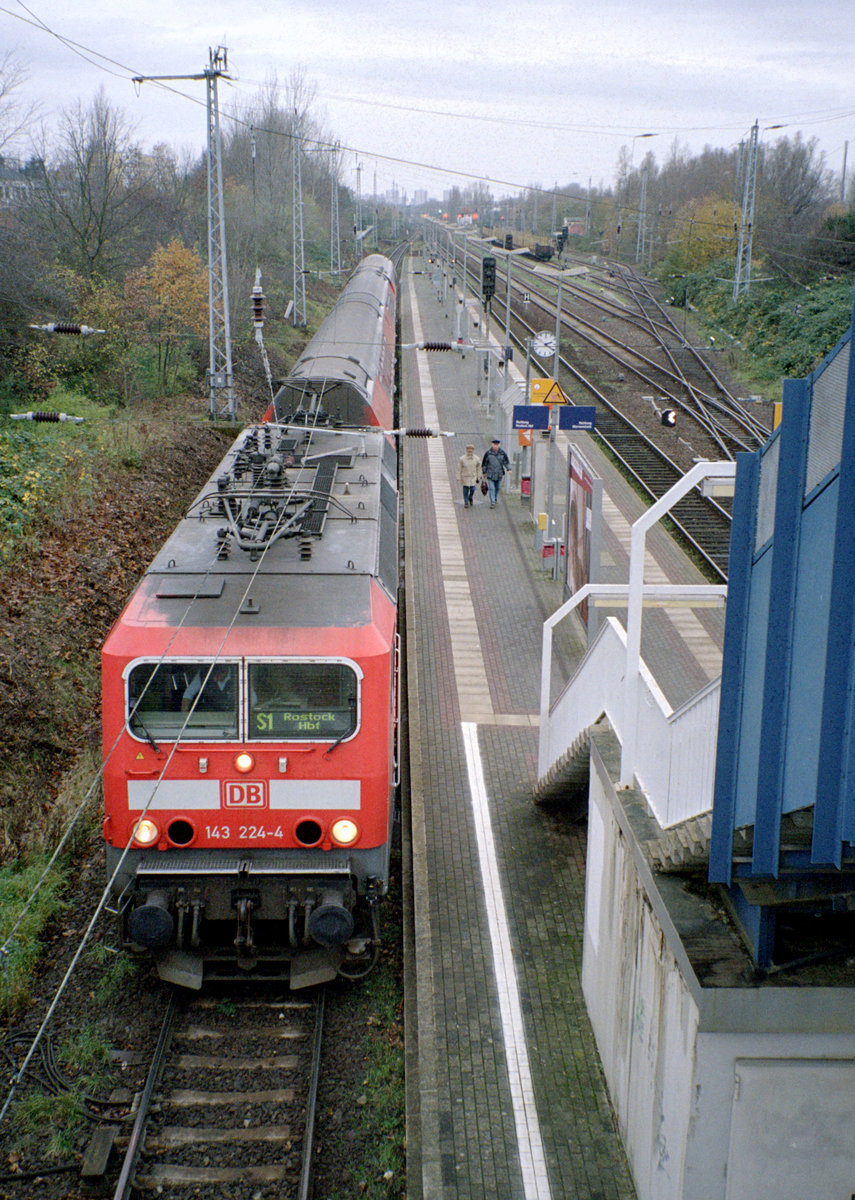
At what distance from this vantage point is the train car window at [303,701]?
735 centimetres

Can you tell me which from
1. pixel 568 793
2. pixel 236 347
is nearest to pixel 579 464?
pixel 568 793

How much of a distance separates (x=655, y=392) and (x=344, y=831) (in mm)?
25295

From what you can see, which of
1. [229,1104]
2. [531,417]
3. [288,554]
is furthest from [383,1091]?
[531,417]

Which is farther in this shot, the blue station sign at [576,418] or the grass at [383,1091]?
the blue station sign at [576,418]

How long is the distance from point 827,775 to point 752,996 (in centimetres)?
161

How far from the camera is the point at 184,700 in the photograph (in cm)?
736

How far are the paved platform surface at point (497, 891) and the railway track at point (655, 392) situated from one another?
1409mm

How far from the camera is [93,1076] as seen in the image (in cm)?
703

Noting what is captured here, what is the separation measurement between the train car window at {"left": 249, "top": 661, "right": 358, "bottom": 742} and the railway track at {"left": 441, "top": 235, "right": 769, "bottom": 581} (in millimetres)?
10084

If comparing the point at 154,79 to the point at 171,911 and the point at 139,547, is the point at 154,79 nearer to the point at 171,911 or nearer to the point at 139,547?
the point at 139,547

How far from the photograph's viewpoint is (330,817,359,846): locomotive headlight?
7402 millimetres

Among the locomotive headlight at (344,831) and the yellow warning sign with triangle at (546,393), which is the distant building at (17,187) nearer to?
→ the yellow warning sign with triangle at (546,393)

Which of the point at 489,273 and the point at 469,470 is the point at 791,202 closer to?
the point at 489,273

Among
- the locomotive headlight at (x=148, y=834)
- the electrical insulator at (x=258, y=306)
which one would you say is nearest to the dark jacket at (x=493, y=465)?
the electrical insulator at (x=258, y=306)
